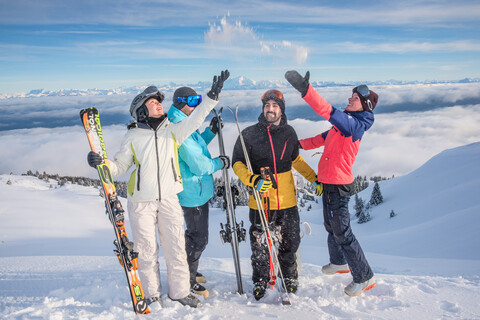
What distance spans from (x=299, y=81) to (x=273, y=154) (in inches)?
47.0

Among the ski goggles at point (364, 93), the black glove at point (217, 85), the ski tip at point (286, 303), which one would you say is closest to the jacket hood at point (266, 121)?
the black glove at point (217, 85)

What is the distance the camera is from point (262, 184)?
13.3 feet

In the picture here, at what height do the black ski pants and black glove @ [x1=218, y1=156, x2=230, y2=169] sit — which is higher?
black glove @ [x1=218, y1=156, x2=230, y2=169]

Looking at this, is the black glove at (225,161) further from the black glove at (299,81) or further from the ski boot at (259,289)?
the ski boot at (259,289)

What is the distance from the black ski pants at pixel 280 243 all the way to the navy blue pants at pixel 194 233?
0.77m

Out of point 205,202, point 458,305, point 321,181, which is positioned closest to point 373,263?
point 458,305

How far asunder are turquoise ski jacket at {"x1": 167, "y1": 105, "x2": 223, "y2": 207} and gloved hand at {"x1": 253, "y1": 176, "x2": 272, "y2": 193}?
577 mm

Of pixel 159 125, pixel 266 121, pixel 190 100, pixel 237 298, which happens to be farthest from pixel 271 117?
pixel 237 298

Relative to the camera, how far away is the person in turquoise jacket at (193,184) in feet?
13.7

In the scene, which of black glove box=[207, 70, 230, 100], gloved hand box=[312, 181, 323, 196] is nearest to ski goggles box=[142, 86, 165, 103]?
black glove box=[207, 70, 230, 100]

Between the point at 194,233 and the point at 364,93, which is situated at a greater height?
the point at 364,93

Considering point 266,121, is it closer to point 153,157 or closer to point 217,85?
point 217,85

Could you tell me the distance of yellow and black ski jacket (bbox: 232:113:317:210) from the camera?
438 cm

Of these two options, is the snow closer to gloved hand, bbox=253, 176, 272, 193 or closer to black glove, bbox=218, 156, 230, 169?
gloved hand, bbox=253, 176, 272, 193
